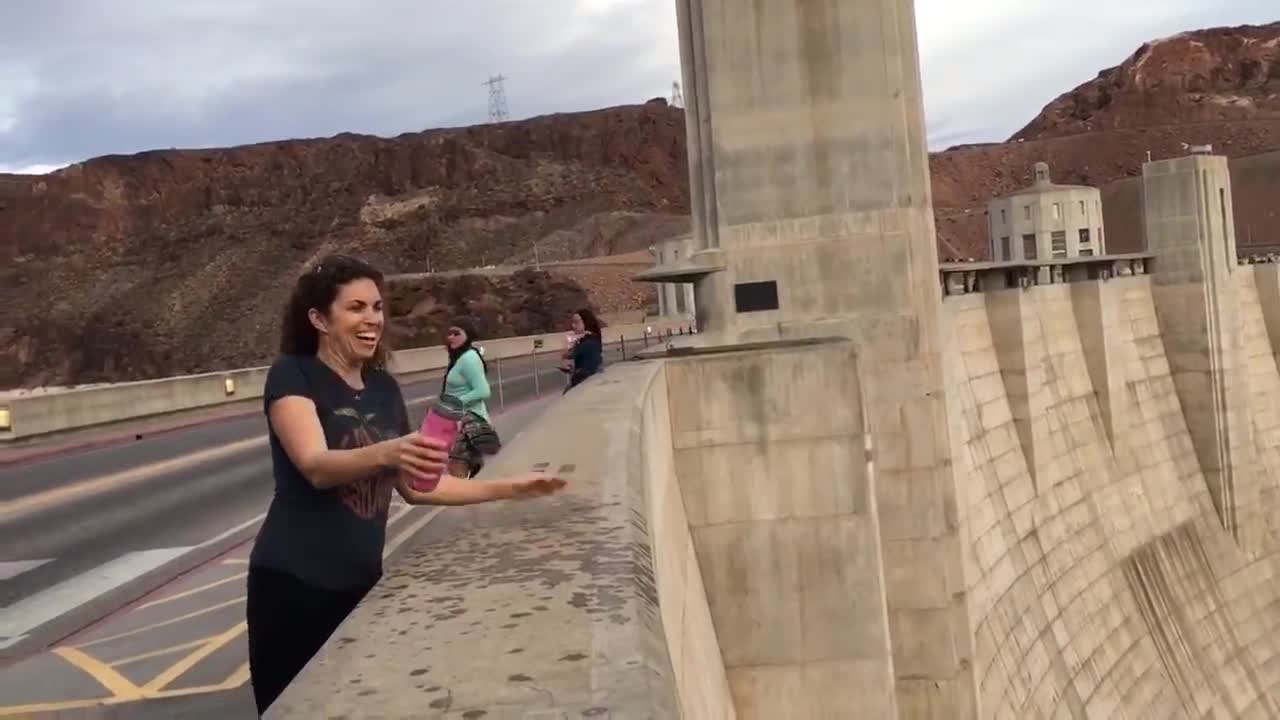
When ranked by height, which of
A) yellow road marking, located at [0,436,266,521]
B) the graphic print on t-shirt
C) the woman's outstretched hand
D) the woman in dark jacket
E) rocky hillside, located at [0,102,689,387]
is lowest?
yellow road marking, located at [0,436,266,521]

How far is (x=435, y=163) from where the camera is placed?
10838cm

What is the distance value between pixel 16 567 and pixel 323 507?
752 cm

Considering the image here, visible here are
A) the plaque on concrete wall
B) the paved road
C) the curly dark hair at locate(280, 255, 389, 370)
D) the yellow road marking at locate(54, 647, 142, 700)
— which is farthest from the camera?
the plaque on concrete wall

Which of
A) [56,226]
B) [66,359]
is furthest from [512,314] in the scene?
[56,226]

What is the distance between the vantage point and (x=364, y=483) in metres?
2.86

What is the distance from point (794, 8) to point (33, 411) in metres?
14.8

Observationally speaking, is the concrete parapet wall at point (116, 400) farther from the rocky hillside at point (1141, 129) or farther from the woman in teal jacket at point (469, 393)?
the rocky hillside at point (1141, 129)

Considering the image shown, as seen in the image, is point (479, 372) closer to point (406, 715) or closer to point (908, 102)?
point (908, 102)

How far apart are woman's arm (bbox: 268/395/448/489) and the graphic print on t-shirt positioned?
114 millimetres

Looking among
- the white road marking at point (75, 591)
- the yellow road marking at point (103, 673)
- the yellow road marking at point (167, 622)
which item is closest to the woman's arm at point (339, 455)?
the yellow road marking at point (103, 673)

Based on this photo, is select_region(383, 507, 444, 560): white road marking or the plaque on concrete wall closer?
select_region(383, 507, 444, 560): white road marking

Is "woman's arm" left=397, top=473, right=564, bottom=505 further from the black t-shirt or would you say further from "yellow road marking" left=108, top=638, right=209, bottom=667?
"yellow road marking" left=108, top=638, right=209, bottom=667

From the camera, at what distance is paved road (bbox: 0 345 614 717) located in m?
5.40

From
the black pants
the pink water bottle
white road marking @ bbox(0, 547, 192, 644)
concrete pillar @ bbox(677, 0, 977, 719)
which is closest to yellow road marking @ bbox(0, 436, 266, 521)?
white road marking @ bbox(0, 547, 192, 644)
